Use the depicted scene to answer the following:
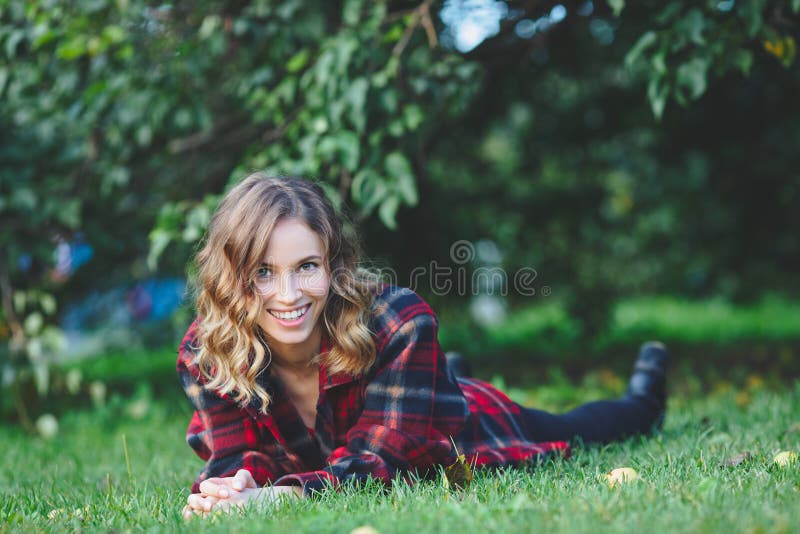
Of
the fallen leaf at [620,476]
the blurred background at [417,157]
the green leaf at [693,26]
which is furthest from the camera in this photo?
the blurred background at [417,157]

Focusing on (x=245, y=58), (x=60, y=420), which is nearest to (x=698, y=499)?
(x=245, y=58)

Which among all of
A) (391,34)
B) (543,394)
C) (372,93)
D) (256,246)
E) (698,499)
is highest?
(391,34)

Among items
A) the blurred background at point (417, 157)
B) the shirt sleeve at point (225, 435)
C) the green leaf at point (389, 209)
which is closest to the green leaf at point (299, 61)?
the blurred background at point (417, 157)

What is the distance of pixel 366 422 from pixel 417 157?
1.62 metres

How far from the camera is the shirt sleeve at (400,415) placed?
211cm

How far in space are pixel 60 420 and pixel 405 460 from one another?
303cm

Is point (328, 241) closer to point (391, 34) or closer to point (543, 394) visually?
point (391, 34)

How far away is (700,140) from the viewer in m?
5.27

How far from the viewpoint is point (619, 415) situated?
9.46ft

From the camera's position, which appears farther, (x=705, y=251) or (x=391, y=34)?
(x=705, y=251)

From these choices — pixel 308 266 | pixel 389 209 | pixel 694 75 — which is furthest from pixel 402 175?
pixel 694 75

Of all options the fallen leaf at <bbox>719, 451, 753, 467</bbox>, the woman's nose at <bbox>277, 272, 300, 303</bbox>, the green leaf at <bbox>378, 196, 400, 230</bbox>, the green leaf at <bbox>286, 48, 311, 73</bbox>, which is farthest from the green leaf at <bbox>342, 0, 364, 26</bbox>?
the fallen leaf at <bbox>719, 451, 753, 467</bbox>

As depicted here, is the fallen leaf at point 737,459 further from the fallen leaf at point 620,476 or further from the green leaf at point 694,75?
the green leaf at point 694,75

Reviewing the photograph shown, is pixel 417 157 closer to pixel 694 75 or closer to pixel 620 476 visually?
pixel 694 75
